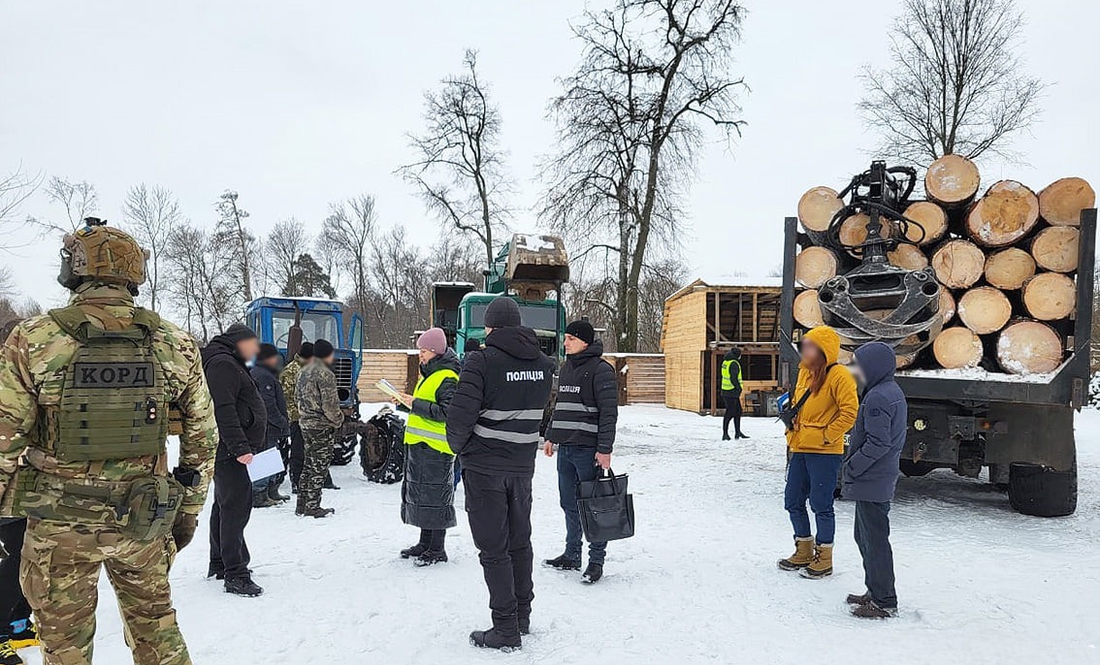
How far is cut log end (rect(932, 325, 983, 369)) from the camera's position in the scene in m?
6.17

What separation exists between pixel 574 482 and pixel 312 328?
6384 millimetres

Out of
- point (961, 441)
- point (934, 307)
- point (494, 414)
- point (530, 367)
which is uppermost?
point (934, 307)

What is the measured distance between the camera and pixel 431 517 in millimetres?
4988

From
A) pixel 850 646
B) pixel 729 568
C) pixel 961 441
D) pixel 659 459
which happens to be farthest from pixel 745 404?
pixel 850 646

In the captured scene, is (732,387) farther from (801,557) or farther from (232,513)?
(232,513)

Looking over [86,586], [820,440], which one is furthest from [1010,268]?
[86,586]

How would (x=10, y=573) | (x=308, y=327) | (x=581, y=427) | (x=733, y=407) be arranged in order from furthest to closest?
(x=733, y=407)
(x=308, y=327)
(x=581, y=427)
(x=10, y=573)

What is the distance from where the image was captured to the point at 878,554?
416 centimetres

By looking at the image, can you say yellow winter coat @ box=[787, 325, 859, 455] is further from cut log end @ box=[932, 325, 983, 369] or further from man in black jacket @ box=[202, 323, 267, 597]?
man in black jacket @ box=[202, 323, 267, 597]

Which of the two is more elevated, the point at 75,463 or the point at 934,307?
the point at 934,307

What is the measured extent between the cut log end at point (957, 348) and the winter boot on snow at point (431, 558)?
180 inches

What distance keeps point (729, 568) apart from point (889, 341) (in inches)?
99.5

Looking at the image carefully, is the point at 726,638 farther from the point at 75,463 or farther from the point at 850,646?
the point at 75,463

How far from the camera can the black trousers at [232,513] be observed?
4512 millimetres
